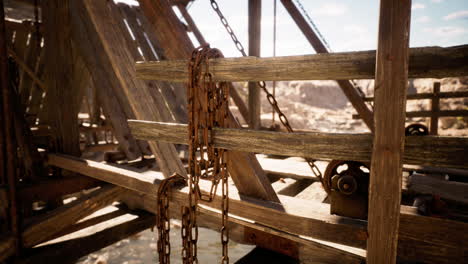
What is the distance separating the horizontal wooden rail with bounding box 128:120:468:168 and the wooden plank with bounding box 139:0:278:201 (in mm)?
266

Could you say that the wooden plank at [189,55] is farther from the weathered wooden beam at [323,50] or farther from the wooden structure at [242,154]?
the weathered wooden beam at [323,50]

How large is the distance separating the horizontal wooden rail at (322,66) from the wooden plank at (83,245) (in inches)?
108

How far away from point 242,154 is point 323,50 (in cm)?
450

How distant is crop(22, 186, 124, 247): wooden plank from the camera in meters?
3.39

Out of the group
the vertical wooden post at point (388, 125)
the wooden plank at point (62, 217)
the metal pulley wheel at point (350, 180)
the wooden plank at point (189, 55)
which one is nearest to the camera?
the vertical wooden post at point (388, 125)

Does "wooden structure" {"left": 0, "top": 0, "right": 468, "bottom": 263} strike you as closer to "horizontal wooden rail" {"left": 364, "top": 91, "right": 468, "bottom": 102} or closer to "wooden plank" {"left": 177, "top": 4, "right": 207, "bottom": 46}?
"horizontal wooden rail" {"left": 364, "top": 91, "right": 468, "bottom": 102}

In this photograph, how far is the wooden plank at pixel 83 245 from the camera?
3332 mm

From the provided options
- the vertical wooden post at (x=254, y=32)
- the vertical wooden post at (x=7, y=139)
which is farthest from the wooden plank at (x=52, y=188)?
the vertical wooden post at (x=254, y=32)

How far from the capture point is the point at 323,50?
227 inches

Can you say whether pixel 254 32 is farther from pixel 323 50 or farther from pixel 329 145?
pixel 329 145

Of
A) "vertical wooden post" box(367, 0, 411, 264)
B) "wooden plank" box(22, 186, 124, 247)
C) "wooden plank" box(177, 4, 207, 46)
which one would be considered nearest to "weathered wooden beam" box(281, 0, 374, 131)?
"wooden plank" box(177, 4, 207, 46)

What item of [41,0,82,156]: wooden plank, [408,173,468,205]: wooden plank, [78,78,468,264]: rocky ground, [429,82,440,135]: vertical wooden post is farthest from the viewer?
[429,82,440,135]: vertical wooden post

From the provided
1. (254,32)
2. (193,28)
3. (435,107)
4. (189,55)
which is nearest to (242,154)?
(189,55)

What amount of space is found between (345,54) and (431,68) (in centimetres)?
39
